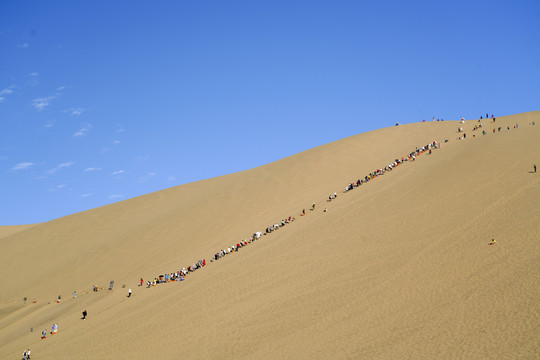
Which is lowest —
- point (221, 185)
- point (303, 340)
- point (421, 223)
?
point (303, 340)

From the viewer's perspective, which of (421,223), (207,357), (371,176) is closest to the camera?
(207,357)

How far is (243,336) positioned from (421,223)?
967 centimetres

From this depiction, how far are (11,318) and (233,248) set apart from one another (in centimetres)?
1289

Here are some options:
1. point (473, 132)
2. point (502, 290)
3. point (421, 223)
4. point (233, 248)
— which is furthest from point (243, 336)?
point (473, 132)

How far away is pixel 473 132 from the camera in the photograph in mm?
37281

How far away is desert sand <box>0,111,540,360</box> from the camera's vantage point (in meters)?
11.4

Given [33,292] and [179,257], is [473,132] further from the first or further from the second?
[33,292]

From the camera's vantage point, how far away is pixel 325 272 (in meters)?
16.8

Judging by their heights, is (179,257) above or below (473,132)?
below

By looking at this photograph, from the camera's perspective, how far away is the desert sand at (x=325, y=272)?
11445mm

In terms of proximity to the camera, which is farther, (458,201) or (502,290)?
(458,201)

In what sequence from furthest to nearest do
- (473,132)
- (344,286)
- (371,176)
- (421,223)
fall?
(473,132)
(371,176)
(421,223)
(344,286)

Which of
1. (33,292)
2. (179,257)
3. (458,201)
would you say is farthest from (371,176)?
(33,292)

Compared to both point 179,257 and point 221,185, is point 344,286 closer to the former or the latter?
point 179,257
